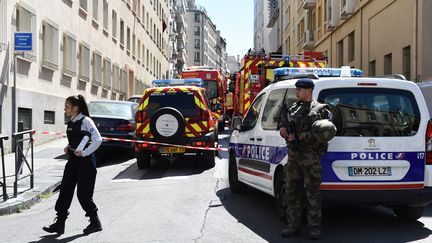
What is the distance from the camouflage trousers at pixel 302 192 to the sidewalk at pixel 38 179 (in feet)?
14.0

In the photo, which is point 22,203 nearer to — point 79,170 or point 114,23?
point 79,170

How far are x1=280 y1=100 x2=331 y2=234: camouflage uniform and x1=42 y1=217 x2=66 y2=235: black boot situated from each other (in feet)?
8.76

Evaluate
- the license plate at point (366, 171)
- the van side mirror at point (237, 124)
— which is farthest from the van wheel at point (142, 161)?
the license plate at point (366, 171)

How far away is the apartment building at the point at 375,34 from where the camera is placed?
17141mm

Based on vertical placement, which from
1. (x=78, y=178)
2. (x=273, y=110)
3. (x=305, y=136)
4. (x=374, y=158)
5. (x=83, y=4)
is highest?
(x=83, y=4)

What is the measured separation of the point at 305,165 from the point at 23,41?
8.04m

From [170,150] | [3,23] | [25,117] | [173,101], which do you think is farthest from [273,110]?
[25,117]

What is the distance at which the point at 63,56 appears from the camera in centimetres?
2108

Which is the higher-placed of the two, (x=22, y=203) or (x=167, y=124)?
(x=167, y=124)

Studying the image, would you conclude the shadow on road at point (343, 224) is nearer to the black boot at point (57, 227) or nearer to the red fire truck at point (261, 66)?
the black boot at point (57, 227)

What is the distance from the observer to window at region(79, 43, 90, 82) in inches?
918

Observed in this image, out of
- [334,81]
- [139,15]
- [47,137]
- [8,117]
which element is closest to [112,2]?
[139,15]

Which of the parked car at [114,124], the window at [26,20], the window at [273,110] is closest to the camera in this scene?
the window at [273,110]

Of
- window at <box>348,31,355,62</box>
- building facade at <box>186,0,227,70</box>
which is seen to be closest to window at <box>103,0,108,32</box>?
window at <box>348,31,355,62</box>
